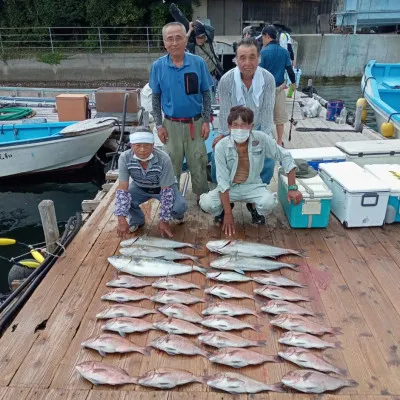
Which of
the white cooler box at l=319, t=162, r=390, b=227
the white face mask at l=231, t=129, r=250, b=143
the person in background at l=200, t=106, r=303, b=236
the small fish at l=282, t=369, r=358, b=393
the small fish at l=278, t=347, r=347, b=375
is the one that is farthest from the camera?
the white cooler box at l=319, t=162, r=390, b=227

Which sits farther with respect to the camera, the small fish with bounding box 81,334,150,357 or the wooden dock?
the small fish with bounding box 81,334,150,357

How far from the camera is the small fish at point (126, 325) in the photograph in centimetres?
263

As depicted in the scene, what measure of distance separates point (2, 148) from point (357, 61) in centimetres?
2034

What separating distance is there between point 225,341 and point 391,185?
253cm

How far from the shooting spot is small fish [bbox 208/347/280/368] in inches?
92.9

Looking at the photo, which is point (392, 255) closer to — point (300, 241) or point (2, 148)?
point (300, 241)

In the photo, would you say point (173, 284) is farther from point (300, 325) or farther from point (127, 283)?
point (300, 325)

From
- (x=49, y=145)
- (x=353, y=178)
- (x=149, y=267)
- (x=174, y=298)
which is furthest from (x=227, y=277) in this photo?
(x=49, y=145)

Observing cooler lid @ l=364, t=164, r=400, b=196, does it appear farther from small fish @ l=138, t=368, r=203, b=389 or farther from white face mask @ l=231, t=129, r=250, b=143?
small fish @ l=138, t=368, r=203, b=389

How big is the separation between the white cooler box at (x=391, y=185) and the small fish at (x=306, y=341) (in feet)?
6.50

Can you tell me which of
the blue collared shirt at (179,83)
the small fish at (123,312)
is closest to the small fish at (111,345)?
the small fish at (123,312)

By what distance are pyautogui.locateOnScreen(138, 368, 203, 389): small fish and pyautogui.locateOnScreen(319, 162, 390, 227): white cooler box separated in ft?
8.00

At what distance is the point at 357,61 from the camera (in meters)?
22.2

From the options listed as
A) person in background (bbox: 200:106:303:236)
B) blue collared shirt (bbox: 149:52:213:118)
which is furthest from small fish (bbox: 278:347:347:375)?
blue collared shirt (bbox: 149:52:213:118)
